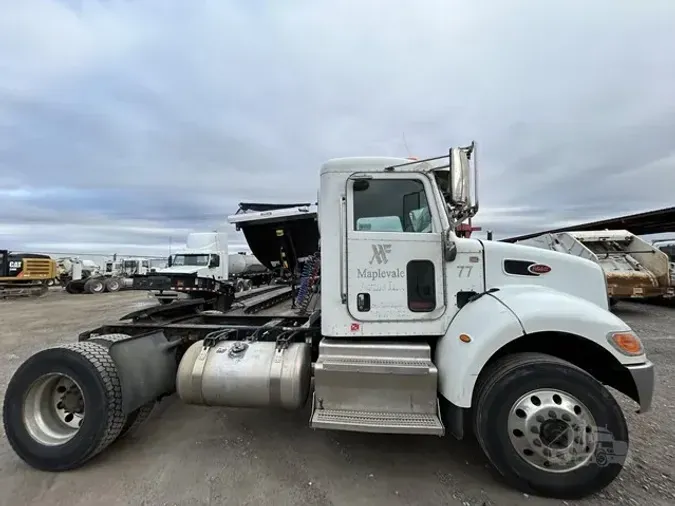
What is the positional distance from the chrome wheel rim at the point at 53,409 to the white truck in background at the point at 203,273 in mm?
3412

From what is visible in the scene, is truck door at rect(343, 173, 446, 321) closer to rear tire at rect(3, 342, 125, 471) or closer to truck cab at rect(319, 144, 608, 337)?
truck cab at rect(319, 144, 608, 337)

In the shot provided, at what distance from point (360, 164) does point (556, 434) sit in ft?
8.40

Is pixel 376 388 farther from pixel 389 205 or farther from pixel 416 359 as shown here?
pixel 389 205

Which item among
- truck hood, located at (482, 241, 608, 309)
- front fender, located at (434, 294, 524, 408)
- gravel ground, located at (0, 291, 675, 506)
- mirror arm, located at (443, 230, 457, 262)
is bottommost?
gravel ground, located at (0, 291, 675, 506)

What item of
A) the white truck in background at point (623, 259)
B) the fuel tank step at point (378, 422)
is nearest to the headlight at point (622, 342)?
the fuel tank step at point (378, 422)

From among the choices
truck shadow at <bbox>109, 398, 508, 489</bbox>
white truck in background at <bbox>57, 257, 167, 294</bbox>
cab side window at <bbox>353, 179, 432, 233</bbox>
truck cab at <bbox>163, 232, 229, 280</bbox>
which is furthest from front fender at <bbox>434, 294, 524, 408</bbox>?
white truck in background at <bbox>57, 257, 167, 294</bbox>

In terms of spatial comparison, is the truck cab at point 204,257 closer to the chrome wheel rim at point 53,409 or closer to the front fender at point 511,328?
the chrome wheel rim at point 53,409

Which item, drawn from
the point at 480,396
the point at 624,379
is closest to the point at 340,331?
the point at 480,396

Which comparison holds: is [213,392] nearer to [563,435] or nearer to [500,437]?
[500,437]

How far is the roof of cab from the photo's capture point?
11.2 ft

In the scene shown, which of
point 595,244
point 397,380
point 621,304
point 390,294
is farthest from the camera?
point 621,304

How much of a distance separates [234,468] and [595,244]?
1272cm

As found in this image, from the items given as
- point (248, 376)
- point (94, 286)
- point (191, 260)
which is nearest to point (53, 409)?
point (248, 376)

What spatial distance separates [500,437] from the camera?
110 inches
